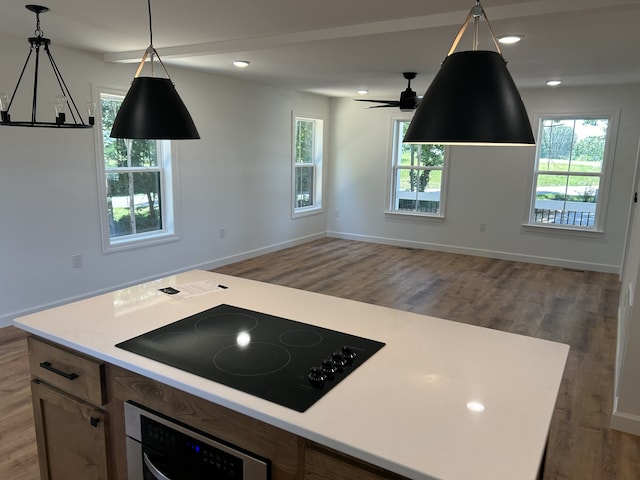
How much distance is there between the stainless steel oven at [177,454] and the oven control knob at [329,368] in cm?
28

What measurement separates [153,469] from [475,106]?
141 centimetres

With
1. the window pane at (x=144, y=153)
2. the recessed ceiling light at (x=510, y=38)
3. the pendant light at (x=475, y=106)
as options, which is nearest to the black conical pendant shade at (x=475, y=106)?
the pendant light at (x=475, y=106)

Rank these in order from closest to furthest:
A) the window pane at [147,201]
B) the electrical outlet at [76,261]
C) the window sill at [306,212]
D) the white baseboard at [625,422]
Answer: the white baseboard at [625,422] → the electrical outlet at [76,261] → the window pane at [147,201] → the window sill at [306,212]

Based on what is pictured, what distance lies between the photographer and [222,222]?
6.00m

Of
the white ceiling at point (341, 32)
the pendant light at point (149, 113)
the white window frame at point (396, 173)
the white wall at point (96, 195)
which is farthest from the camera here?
the white window frame at point (396, 173)

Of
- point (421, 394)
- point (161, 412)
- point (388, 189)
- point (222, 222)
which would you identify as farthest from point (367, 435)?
point (388, 189)

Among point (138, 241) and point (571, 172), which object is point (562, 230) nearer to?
point (571, 172)

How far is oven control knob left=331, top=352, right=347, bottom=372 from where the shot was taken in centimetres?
137

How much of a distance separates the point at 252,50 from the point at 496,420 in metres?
3.47

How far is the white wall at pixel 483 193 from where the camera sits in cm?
586

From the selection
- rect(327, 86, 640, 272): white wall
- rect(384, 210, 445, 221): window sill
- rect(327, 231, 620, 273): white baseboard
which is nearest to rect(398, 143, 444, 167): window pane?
rect(327, 86, 640, 272): white wall

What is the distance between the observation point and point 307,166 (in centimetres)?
763

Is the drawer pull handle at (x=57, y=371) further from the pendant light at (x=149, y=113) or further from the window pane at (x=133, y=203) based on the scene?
the window pane at (x=133, y=203)

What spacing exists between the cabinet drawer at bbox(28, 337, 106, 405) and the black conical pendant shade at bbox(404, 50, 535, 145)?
1.28 meters
